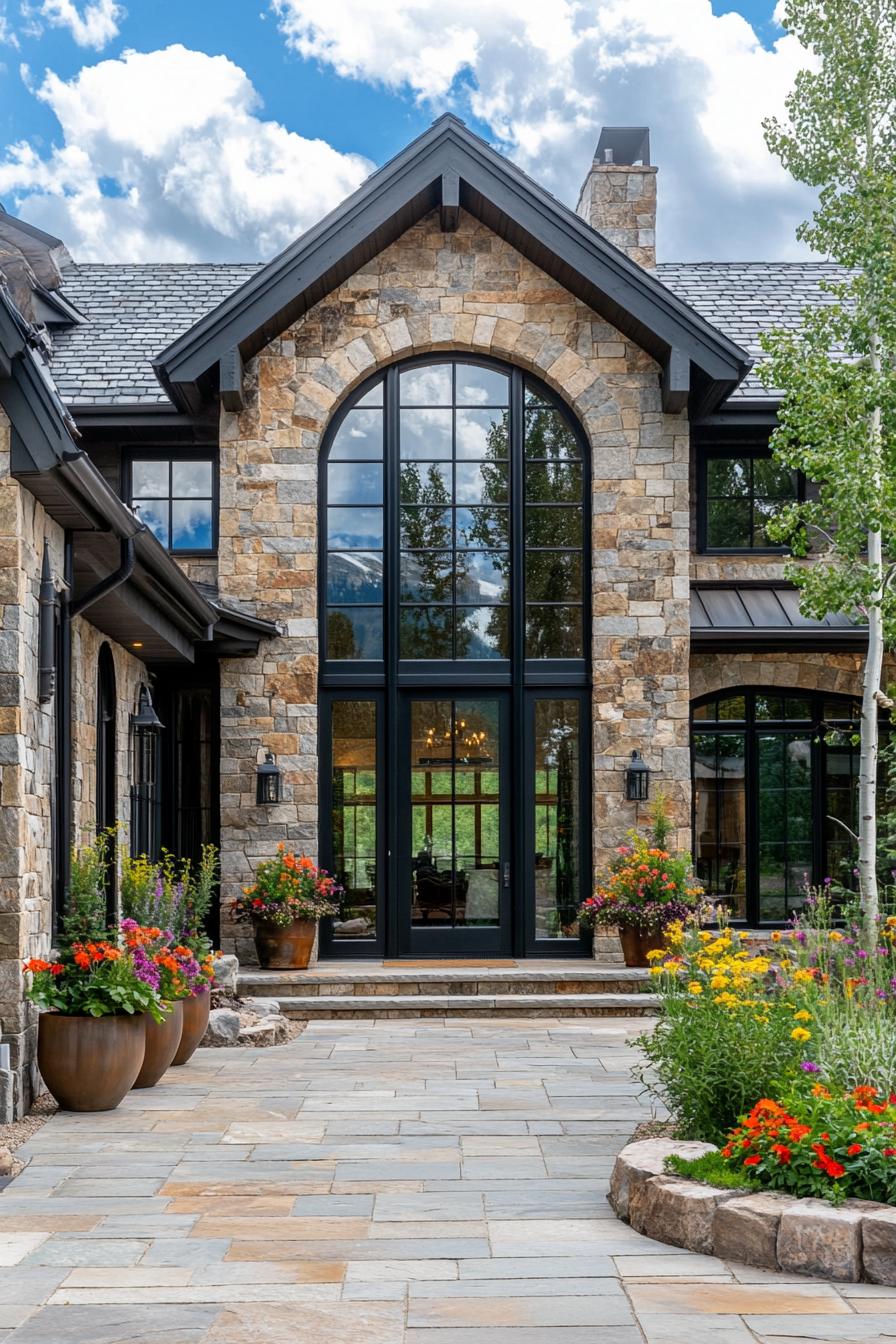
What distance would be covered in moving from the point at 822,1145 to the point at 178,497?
34.5ft

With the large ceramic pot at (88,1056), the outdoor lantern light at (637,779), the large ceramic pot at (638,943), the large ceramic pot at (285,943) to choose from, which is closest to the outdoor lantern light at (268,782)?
the large ceramic pot at (285,943)

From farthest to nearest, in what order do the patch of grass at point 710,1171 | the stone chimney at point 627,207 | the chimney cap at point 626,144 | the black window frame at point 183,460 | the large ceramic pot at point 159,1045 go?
the chimney cap at point 626,144
the stone chimney at point 627,207
the black window frame at point 183,460
the large ceramic pot at point 159,1045
the patch of grass at point 710,1171

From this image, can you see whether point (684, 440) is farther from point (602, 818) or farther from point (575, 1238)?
point (575, 1238)

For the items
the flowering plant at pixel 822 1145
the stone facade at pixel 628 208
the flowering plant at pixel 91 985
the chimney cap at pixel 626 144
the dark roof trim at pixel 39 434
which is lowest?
the flowering plant at pixel 822 1145

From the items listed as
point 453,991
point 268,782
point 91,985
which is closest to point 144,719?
point 268,782

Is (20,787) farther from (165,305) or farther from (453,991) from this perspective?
(165,305)

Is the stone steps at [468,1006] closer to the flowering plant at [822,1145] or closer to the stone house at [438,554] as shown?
the stone house at [438,554]

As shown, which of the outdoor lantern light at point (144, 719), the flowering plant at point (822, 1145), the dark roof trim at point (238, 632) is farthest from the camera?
the dark roof trim at point (238, 632)

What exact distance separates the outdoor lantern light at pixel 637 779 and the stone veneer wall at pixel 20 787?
639 centimetres

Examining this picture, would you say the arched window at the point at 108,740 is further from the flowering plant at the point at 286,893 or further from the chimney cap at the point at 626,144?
the chimney cap at the point at 626,144

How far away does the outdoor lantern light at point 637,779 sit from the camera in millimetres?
13805

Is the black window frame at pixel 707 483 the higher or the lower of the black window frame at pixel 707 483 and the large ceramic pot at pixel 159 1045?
the higher

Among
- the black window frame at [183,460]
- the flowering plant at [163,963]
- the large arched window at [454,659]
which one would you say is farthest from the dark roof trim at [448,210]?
the flowering plant at [163,963]

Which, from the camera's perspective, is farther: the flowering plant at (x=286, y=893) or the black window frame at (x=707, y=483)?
the black window frame at (x=707, y=483)
